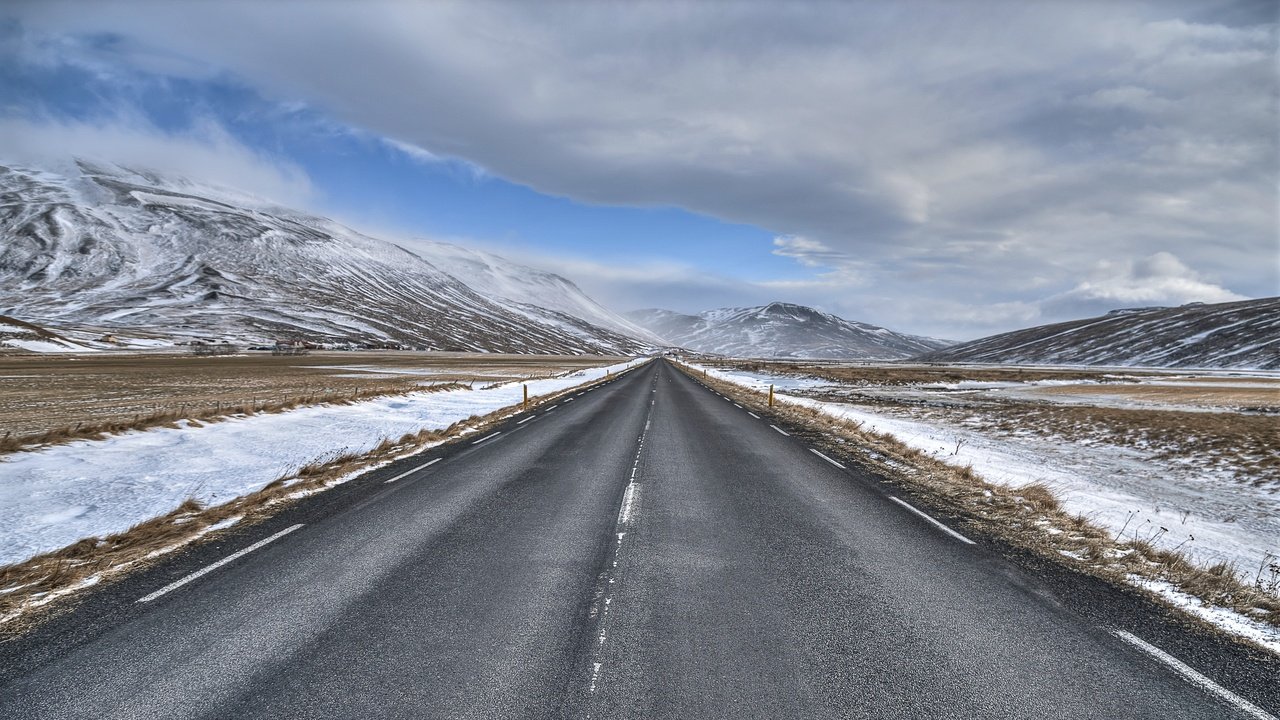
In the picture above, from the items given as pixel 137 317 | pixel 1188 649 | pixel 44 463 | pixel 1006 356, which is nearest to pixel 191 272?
pixel 137 317

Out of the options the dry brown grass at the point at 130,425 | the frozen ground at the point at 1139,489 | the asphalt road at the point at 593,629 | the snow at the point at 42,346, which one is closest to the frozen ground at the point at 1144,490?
the frozen ground at the point at 1139,489

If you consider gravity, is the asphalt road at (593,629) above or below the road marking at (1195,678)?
below

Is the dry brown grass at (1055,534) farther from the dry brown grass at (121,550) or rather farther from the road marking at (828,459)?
the dry brown grass at (121,550)

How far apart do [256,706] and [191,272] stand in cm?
25568

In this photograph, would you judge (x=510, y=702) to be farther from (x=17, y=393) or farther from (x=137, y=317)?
(x=137, y=317)

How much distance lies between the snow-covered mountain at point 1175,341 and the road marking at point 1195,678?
15072 cm

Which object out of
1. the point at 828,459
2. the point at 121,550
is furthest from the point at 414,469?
the point at 828,459

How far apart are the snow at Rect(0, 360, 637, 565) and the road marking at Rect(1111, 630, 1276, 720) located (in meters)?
11.8

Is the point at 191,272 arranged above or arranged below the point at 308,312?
above

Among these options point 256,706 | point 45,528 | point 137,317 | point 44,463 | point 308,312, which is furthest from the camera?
point 308,312

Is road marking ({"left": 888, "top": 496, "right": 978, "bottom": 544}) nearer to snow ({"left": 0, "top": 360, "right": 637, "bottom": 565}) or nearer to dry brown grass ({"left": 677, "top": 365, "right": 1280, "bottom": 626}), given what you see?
→ dry brown grass ({"left": 677, "top": 365, "right": 1280, "bottom": 626})

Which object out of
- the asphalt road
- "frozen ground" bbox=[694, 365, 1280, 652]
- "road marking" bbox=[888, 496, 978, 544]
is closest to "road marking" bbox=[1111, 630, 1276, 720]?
the asphalt road

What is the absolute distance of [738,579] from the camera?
6023 millimetres

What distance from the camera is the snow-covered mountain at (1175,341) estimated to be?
11575 cm
